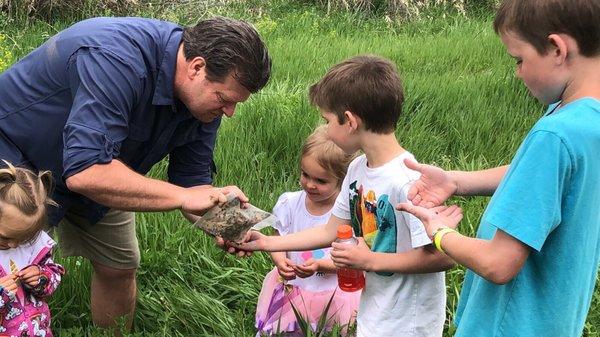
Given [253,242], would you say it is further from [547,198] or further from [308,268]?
[547,198]

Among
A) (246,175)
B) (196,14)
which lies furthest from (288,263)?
(196,14)

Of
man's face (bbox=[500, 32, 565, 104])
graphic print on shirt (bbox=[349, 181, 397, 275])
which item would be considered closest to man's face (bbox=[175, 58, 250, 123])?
graphic print on shirt (bbox=[349, 181, 397, 275])

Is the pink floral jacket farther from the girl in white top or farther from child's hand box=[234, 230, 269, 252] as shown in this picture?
the girl in white top

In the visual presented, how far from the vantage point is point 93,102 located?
8.18 ft

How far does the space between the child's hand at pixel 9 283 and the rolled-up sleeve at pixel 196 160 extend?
A: 3.06 ft

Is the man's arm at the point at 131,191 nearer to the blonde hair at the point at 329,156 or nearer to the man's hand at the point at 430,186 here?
the blonde hair at the point at 329,156

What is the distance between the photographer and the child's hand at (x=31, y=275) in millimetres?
2650

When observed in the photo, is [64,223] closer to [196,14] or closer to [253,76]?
[253,76]

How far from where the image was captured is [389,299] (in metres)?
2.48

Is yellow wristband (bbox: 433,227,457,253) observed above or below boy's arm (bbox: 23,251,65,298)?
above

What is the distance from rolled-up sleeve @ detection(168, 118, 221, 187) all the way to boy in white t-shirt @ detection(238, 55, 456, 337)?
0.81 meters

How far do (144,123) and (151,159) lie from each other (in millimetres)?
260

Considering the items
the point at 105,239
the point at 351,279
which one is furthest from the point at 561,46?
the point at 105,239

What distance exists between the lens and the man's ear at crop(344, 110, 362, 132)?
8.02ft
